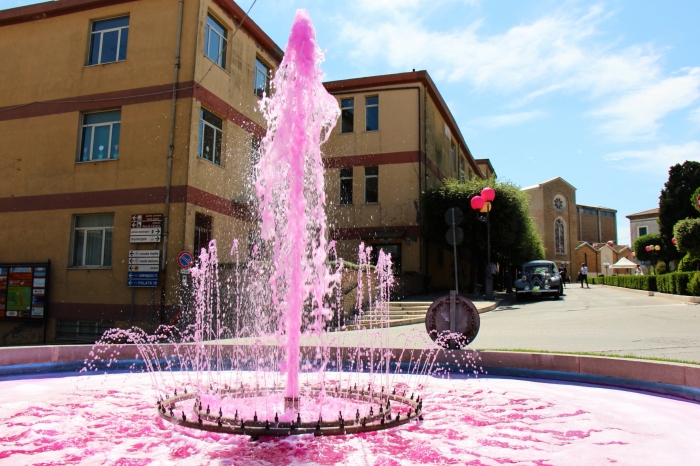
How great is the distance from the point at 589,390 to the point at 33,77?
1924cm

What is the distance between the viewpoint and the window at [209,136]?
15.8m

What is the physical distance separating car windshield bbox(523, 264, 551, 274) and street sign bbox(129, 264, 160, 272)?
700 inches

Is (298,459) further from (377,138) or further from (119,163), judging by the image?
(377,138)

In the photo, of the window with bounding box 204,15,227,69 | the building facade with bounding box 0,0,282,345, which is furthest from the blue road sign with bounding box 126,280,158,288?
the window with bounding box 204,15,227,69

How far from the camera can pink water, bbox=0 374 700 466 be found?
3588mm

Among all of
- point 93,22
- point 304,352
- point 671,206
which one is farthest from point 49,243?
point 671,206

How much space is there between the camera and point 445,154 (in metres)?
29.0

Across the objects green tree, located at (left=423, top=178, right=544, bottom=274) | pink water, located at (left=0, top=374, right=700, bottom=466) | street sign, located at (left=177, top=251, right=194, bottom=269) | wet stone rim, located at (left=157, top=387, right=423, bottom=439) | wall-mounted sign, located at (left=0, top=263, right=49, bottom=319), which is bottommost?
pink water, located at (left=0, top=374, right=700, bottom=466)

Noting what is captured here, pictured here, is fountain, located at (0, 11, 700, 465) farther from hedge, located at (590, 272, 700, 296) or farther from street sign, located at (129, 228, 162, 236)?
hedge, located at (590, 272, 700, 296)

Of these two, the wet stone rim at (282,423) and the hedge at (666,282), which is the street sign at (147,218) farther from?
the hedge at (666,282)

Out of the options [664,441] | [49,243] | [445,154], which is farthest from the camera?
[445,154]

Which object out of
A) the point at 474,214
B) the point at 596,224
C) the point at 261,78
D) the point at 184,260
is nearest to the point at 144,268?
the point at 184,260

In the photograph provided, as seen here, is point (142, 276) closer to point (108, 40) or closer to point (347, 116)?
point (108, 40)

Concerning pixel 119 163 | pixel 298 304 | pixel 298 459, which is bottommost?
pixel 298 459
